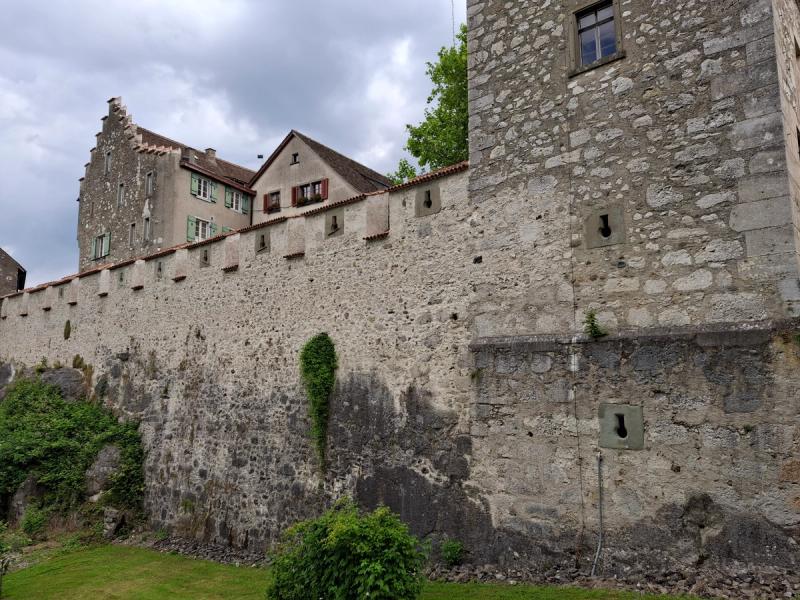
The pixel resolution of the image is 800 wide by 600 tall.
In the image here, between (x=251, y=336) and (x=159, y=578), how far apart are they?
4253 millimetres

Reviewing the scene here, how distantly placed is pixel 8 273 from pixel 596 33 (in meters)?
26.4

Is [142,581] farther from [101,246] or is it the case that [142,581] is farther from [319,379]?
[101,246]

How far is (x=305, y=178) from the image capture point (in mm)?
20453

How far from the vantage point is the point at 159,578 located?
940cm

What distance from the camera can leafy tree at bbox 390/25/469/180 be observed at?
58.4 ft

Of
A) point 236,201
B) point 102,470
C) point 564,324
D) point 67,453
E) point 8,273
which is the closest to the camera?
point 564,324

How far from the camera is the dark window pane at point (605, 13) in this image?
770 centimetres

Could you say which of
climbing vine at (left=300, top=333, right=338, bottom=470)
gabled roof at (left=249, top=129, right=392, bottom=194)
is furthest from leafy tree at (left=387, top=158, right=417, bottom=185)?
climbing vine at (left=300, top=333, right=338, bottom=470)

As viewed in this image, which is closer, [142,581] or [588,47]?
[588,47]

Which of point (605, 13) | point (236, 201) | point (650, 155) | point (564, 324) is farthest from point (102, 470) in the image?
point (236, 201)

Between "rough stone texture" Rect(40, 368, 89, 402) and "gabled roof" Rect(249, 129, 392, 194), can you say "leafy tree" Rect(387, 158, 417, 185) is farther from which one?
"rough stone texture" Rect(40, 368, 89, 402)

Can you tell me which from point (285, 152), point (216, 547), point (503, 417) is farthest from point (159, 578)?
point (285, 152)

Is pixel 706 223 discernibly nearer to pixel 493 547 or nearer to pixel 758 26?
pixel 758 26

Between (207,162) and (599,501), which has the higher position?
(207,162)
